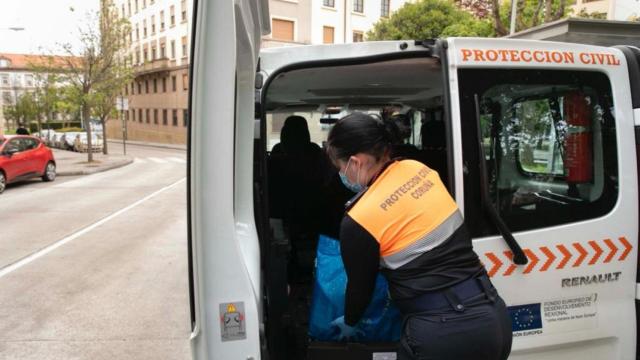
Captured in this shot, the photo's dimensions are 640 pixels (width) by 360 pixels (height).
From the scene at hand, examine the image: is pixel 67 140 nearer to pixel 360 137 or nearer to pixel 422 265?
pixel 360 137

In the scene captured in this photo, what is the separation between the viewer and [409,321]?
1781 mm

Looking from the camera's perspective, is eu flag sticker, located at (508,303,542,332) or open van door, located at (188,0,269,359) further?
eu flag sticker, located at (508,303,542,332)

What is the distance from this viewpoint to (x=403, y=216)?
67.4 inches

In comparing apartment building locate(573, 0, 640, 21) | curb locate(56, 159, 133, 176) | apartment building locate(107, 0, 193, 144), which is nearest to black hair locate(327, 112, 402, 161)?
curb locate(56, 159, 133, 176)

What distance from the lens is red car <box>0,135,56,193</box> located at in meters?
14.1

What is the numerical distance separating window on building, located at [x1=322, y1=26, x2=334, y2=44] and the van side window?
117 ft

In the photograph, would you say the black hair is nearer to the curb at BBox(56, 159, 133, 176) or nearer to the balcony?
the curb at BBox(56, 159, 133, 176)

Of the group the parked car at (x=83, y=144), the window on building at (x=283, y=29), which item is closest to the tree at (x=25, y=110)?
the parked car at (x=83, y=144)

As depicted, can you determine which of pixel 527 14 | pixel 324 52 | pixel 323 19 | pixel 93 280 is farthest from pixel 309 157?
pixel 323 19

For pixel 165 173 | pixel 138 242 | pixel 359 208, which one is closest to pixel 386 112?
pixel 359 208

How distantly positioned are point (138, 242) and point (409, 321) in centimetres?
701

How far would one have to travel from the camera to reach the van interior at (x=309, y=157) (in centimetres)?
221

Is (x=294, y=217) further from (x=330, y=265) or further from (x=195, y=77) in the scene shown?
(x=195, y=77)

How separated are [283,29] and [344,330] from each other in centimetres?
3357
